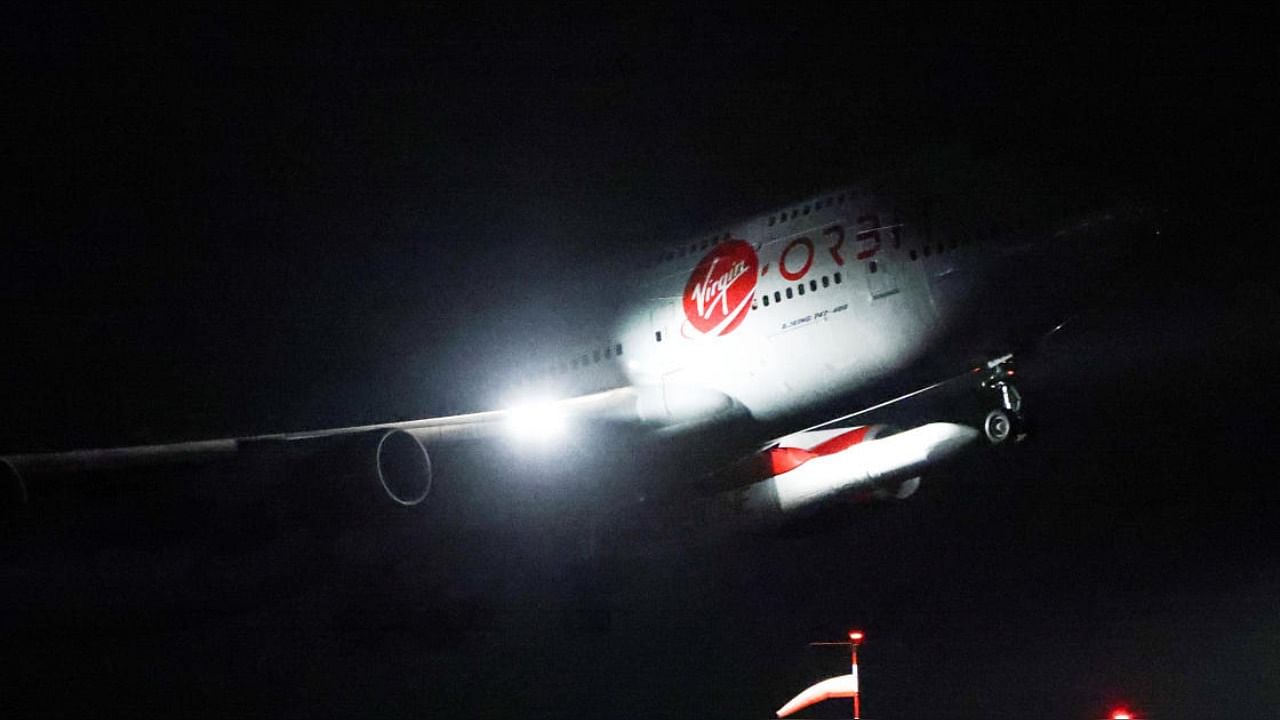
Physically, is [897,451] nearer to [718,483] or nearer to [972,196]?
[718,483]

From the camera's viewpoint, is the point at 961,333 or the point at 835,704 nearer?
the point at 961,333

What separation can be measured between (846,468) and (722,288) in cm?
502

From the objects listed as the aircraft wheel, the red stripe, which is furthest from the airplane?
the red stripe

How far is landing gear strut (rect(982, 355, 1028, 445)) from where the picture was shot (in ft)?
77.9

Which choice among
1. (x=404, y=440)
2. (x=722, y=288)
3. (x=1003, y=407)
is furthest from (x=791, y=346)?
(x=404, y=440)

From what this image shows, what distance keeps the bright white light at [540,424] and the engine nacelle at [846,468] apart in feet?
18.0

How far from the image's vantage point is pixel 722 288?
24.7 metres

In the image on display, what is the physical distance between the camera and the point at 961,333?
23.1 m

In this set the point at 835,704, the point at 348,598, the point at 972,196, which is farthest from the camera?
the point at 835,704

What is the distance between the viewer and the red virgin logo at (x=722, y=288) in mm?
24438

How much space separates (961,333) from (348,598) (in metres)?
13.0

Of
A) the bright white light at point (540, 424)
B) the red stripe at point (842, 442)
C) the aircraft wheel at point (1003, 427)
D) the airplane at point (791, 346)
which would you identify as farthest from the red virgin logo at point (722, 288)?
the red stripe at point (842, 442)

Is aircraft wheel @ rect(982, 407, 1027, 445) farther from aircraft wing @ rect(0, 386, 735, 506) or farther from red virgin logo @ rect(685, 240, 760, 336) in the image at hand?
red virgin logo @ rect(685, 240, 760, 336)

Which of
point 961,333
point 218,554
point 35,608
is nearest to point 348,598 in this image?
point 218,554
